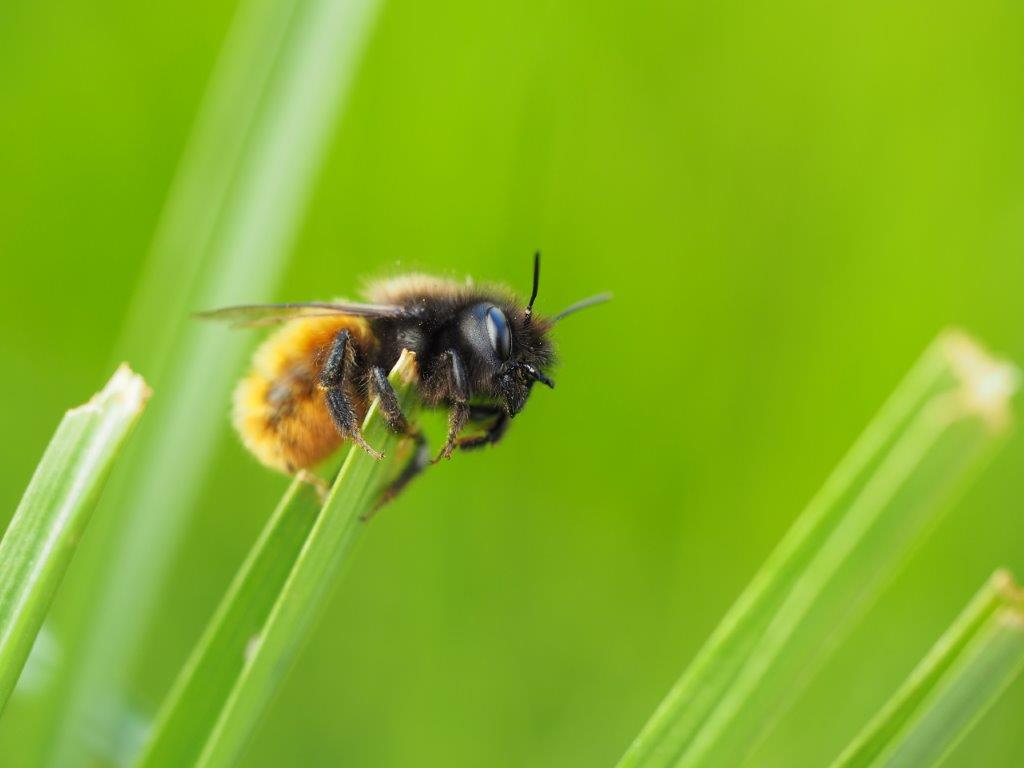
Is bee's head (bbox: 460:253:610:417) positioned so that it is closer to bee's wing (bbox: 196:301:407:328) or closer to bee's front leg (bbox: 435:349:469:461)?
bee's front leg (bbox: 435:349:469:461)

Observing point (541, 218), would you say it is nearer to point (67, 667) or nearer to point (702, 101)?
point (702, 101)

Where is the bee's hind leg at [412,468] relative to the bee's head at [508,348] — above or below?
below

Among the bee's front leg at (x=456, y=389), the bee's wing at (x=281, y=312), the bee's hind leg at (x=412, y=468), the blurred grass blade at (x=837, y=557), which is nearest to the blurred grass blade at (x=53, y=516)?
the bee's wing at (x=281, y=312)

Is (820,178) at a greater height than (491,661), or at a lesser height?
greater

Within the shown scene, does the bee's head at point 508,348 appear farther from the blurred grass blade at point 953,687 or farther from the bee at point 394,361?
the blurred grass blade at point 953,687

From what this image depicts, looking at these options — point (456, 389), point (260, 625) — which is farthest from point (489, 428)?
point (260, 625)

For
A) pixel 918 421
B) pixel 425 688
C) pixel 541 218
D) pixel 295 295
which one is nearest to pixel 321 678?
pixel 425 688

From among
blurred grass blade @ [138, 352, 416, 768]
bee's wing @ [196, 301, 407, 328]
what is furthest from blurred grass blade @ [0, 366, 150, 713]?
bee's wing @ [196, 301, 407, 328]

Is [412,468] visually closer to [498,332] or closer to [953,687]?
[498,332]
